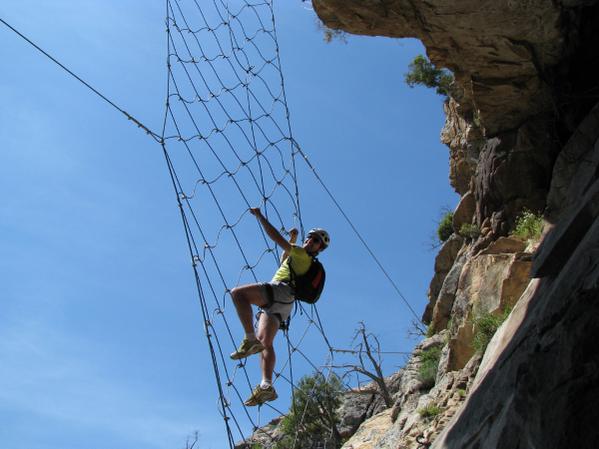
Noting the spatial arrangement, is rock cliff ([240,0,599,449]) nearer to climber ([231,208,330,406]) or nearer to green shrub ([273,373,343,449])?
climber ([231,208,330,406])

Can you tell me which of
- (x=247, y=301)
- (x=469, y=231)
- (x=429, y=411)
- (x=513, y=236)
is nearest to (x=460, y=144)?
(x=469, y=231)

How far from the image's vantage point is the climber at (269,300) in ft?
24.0

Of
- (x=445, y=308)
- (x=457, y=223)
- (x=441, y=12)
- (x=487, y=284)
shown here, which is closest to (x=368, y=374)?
(x=445, y=308)

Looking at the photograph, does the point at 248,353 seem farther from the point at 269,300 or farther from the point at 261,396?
the point at 269,300

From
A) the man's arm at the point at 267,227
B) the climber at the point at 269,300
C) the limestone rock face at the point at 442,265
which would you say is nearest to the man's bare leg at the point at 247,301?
the climber at the point at 269,300

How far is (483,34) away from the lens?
30.6 feet

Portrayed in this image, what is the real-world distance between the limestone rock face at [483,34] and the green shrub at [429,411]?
413 cm

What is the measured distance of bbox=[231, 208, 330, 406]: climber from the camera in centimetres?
730

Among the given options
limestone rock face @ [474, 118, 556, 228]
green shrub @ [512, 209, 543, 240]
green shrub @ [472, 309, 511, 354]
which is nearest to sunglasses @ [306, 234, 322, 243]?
green shrub @ [472, 309, 511, 354]

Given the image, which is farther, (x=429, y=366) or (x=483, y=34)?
(x=429, y=366)

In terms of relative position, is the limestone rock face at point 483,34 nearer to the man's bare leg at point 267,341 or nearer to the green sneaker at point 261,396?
the man's bare leg at point 267,341

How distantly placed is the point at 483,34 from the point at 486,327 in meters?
3.56

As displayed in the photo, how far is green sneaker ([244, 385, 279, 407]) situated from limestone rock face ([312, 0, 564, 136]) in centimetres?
473

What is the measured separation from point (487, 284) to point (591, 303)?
5343mm
